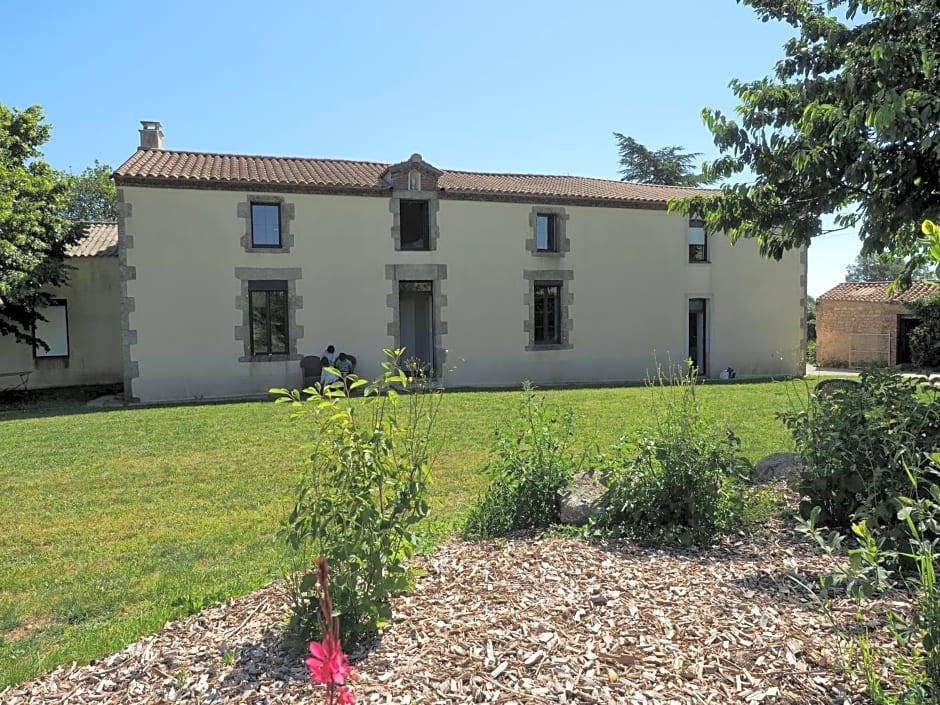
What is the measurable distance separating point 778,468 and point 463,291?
42.0 ft

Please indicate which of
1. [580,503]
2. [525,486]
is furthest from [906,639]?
[525,486]

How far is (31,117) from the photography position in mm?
17266

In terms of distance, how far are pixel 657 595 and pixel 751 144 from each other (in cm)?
450

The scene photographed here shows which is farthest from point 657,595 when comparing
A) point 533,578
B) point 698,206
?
point 698,206

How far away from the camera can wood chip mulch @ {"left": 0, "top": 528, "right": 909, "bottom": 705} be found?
2363 millimetres

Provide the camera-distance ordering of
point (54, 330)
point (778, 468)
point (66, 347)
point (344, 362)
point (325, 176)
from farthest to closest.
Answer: point (66, 347), point (54, 330), point (325, 176), point (344, 362), point (778, 468)

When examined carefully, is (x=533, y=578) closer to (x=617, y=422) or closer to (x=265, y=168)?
(x=617, y=422)

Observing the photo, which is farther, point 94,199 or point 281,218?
point 94,199

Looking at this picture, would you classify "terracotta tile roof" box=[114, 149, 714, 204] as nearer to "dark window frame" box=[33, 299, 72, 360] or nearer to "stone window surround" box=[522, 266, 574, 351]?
"stone window surround" box=[522, 266, 574, 351]

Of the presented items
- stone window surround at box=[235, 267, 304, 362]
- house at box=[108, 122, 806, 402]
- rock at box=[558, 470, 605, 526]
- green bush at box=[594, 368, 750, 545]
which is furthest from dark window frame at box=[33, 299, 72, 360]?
green bush at box=[594, 368, 750, 545]

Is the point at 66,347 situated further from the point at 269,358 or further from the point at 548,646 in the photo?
the point at 548,646

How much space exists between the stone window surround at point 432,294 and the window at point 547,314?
2.81m

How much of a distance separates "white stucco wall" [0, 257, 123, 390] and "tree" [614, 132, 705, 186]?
2600 cm

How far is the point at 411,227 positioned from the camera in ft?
57.5
